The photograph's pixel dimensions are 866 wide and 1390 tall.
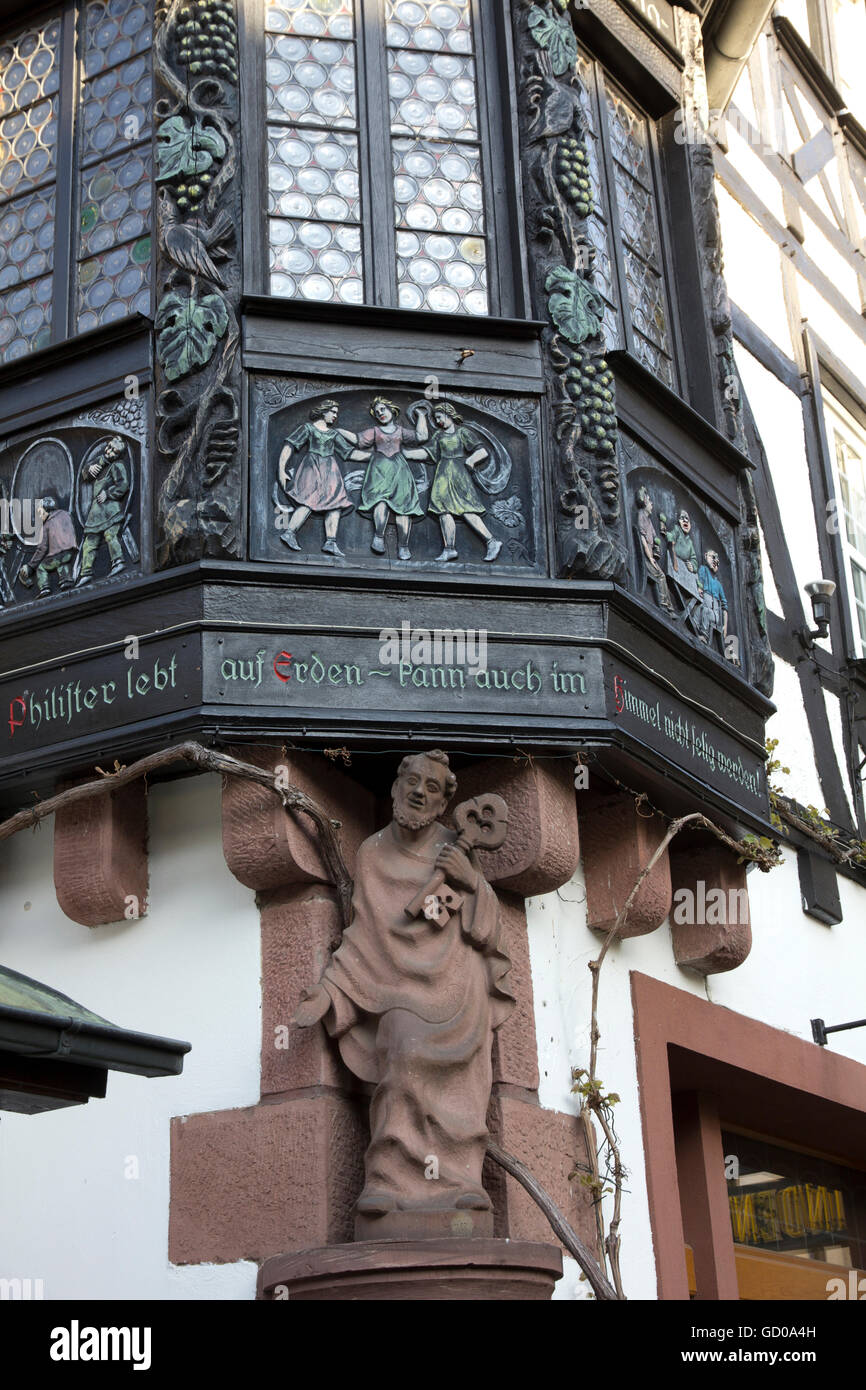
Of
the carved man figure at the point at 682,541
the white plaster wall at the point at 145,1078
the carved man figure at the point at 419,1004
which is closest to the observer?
the carved man figure at the point at 419,1004

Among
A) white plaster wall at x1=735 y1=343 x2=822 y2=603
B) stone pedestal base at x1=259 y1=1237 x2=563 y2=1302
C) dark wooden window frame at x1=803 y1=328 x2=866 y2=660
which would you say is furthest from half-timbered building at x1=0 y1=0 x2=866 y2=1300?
dark wooden window frame at x1=803 y1=328 x2=866 y2=660

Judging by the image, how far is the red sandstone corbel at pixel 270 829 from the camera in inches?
247

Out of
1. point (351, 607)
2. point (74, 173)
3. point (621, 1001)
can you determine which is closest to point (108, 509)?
point (351, 607)

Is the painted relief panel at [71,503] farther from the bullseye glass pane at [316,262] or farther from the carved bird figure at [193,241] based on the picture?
the bullseye glass pane at [316,262]

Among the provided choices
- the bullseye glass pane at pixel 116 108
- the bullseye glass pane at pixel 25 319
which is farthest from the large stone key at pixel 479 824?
the bullseye glass pane at pixel 116 108

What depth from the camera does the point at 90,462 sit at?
6.94 metres

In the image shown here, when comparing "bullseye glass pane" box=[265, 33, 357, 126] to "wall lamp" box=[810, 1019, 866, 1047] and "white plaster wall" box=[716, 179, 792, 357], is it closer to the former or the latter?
"white plaster wall" box=[716, 179, 792, 357]

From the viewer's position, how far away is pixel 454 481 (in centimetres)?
677

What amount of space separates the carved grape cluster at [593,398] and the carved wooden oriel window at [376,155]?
18.7 inches

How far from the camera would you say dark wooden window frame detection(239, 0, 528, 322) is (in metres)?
7.12

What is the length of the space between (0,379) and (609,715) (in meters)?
2.60

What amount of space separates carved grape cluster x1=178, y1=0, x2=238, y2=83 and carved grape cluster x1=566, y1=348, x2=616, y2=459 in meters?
1.62
